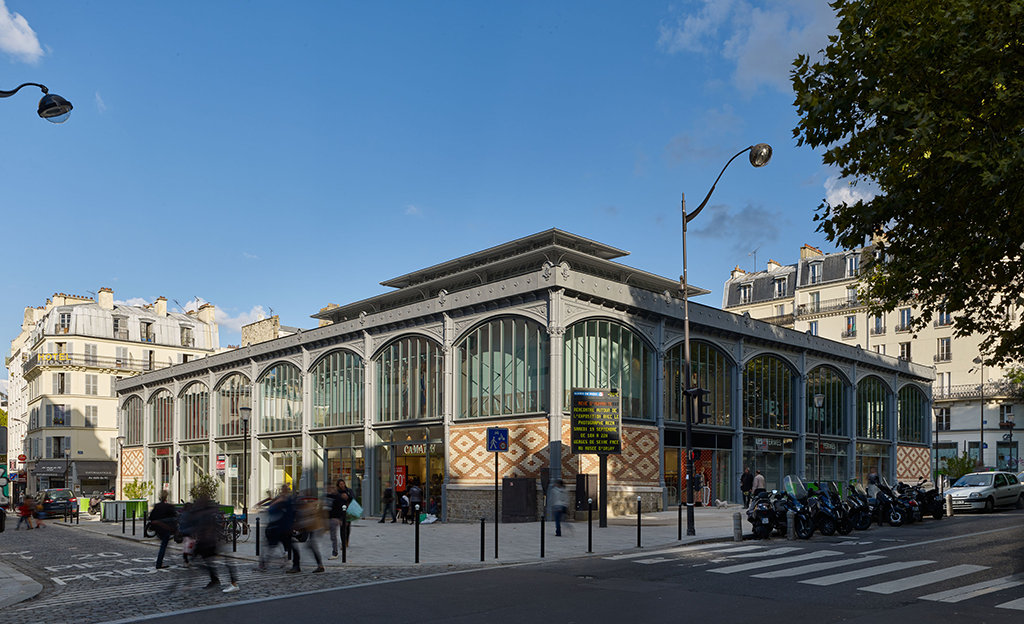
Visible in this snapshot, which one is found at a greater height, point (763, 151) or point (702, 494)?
point (763, 151)

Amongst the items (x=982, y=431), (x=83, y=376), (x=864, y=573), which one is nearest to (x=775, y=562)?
(x=864, y=573)

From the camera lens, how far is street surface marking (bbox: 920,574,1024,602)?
11.6 meters

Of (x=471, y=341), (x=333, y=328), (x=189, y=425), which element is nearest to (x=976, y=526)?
(x=471, y=341)

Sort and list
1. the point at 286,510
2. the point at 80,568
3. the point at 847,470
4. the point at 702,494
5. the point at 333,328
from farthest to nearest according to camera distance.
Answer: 1. the point at 847,470
2. the point at 333,328
3. the point at 702,494
4. the point at 80,568
5. the point at 286,510

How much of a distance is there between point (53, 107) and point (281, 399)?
34.0 metres

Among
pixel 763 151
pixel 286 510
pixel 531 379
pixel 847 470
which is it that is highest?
pixel 763 151

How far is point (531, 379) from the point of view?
3102cm

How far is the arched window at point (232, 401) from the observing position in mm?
47375

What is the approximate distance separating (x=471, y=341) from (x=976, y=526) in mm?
17872

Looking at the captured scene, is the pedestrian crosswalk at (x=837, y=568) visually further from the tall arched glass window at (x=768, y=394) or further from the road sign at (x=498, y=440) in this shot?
the tall arched glass window at (x=768, y=394)

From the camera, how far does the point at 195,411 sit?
51.8 metres

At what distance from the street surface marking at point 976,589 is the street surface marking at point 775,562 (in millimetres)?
3352

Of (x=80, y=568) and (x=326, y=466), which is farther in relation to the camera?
(x=326, y=466)

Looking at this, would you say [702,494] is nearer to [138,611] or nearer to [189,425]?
[138,611]
